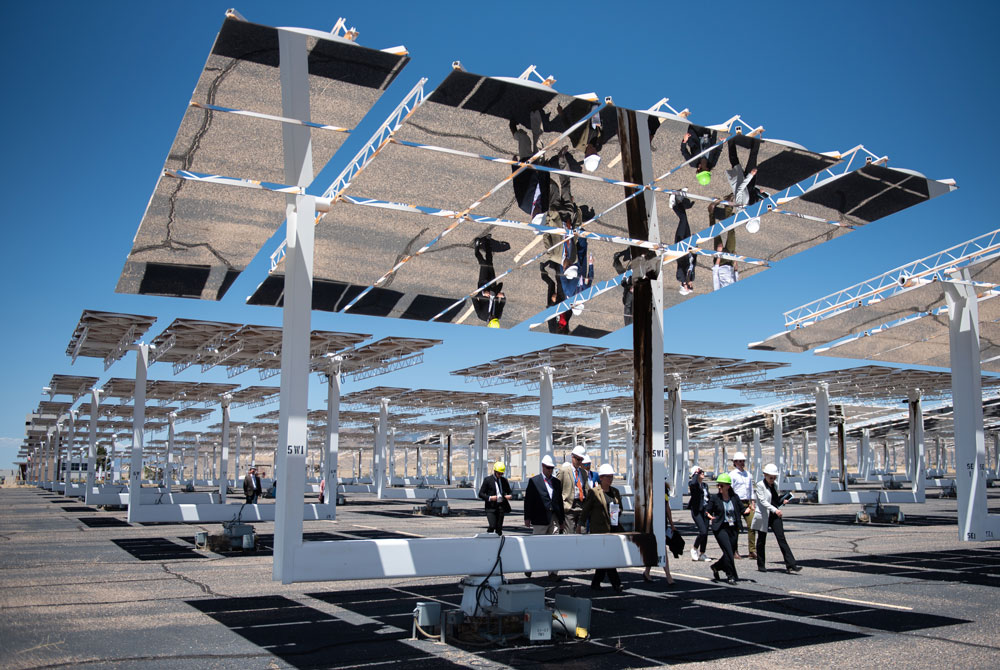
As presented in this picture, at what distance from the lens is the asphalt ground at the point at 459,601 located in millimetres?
7508

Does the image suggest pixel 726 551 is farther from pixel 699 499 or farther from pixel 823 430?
pixel 823 430

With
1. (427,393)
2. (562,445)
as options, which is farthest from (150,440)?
(427,393)

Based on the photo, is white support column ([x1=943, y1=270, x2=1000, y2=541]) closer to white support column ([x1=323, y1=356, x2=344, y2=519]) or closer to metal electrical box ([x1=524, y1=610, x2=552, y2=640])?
metal electrical box ([x1=524, y1=610, x2=552, y2=640])

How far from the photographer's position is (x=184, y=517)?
84.1 ft

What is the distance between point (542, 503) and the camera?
1231 cm

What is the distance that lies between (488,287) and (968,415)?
11.8 m

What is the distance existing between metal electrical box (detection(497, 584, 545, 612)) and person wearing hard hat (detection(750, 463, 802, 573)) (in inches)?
245

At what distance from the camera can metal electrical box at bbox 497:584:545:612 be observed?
8578 millimetres

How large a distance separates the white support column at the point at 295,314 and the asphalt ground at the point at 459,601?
51.3 inches

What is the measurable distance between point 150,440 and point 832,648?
80119 mm

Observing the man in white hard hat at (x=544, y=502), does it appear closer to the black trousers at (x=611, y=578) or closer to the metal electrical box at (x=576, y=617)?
the black trousers at (x=611, y=578)

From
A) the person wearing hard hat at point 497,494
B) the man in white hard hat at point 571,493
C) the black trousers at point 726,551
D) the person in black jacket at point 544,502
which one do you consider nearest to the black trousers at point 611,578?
the man in white hard hat at point 571,493

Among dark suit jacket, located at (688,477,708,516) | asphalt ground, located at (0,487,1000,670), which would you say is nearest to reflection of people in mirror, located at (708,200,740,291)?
dark suit jacket, located at (688,477,708,516)

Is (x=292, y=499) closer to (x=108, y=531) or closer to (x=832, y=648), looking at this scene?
(x=832, y=648)
